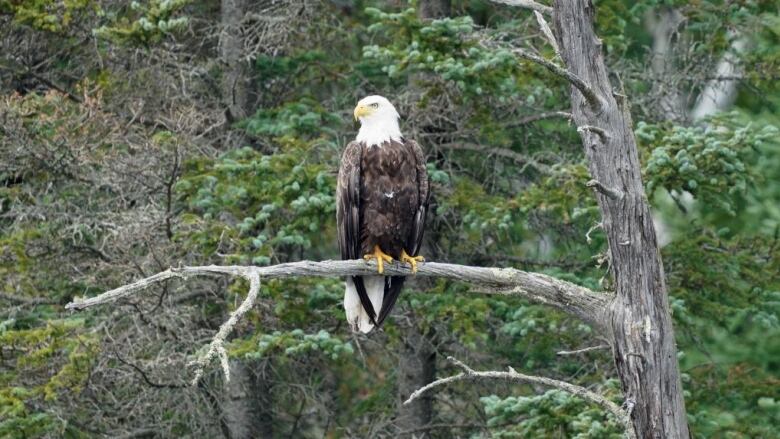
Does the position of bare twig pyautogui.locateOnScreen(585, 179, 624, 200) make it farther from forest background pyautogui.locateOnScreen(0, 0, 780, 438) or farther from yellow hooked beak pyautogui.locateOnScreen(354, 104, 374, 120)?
forest background pyautogui.locateOnScreen(0, 0, 780, 438)

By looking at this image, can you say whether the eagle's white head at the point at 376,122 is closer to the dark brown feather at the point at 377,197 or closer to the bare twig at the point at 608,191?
the dark brown feather at the point at 377,197

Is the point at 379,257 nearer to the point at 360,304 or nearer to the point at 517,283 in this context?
the point at 360,304

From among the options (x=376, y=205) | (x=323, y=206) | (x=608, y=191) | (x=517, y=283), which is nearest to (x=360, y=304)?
(x=376, y=205)

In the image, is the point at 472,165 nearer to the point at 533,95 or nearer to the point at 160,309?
the point at 533,95

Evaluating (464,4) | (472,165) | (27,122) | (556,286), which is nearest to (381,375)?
(472,165)

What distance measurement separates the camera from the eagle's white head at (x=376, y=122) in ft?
29.5

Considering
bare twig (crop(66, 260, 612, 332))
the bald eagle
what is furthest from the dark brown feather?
bare twig (crop(66, 260, 612, 332))

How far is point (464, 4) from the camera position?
41.8 ft

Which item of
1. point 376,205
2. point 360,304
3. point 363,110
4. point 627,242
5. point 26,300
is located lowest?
point 26,300

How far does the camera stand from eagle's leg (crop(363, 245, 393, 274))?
8456 mm

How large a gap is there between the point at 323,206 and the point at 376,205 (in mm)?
1277

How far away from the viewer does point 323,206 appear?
10188 mm

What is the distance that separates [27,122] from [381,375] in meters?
4.49

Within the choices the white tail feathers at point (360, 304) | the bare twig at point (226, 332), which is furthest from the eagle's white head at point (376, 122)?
the bare twig at point (226, 332)
